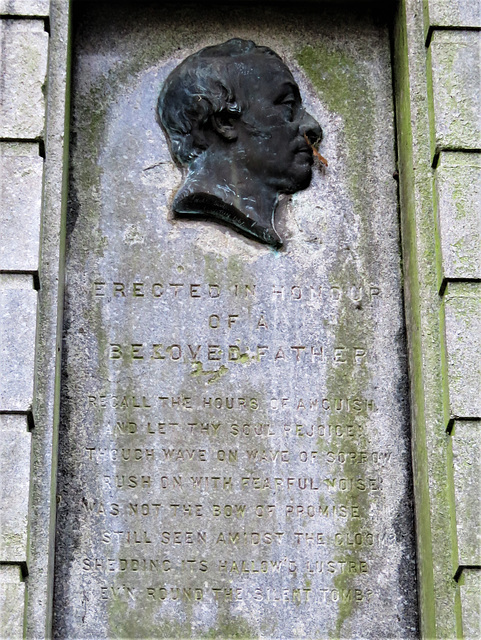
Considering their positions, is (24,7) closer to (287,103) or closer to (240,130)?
(240,130)

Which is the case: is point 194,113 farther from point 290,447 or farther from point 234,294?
point 290,447

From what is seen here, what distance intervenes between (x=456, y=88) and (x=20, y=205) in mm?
2428

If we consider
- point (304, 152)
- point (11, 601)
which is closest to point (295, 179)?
point (304, 152)

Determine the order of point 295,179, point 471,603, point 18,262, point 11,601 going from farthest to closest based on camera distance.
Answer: point 295,179
point 18,262
point 471,603
point 11,601

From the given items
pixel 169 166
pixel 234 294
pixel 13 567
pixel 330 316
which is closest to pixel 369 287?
pixel 330 316

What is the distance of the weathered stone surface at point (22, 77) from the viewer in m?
6.11

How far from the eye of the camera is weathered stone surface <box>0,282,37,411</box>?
18.6 feet

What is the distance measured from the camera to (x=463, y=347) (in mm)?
5891

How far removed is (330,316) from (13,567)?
7.04ft

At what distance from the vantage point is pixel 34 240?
5926mm

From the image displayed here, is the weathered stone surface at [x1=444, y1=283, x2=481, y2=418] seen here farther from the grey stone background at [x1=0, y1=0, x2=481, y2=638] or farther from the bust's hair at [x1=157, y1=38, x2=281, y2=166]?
the bust's hair at [x1=157, y1=38, x2=281, y2=166]

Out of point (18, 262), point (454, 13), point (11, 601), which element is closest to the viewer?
point (11, 601)

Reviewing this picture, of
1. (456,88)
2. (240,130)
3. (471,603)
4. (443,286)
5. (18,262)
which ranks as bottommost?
(471,603)

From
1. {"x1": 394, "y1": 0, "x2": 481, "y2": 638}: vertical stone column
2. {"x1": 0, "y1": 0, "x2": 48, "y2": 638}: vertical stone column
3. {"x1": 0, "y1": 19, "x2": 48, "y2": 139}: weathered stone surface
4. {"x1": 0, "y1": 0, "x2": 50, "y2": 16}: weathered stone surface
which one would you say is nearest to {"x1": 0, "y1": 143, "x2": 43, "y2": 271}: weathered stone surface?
{"x1": 0, "y1": 0, "x2": 48, "y2": 638}: vertical stone column
